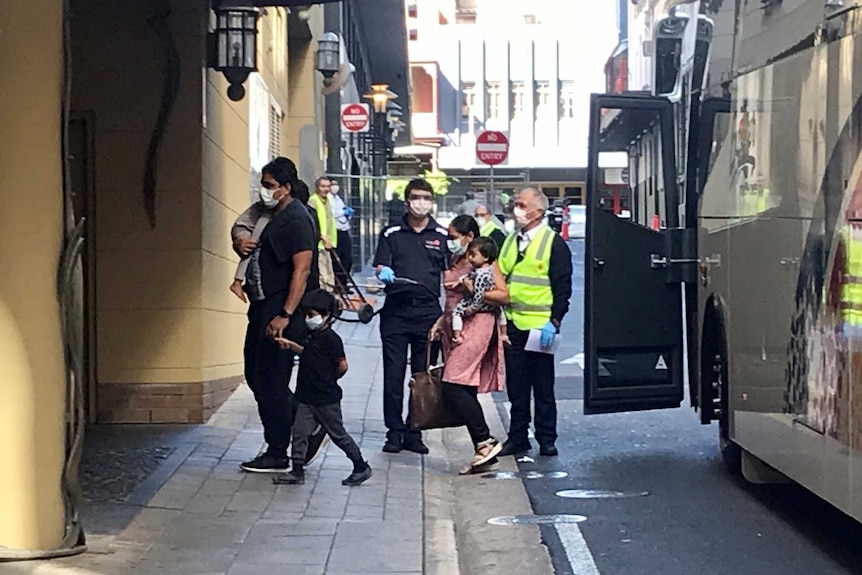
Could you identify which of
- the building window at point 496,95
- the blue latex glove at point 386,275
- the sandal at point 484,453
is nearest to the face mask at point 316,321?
the blue latex glove at point 386,275

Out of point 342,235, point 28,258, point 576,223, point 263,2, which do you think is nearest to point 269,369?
point 28,258

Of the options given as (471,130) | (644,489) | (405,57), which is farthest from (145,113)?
(471,130)

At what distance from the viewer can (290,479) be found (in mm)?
8656

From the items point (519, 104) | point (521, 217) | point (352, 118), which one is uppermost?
point (519, 104)

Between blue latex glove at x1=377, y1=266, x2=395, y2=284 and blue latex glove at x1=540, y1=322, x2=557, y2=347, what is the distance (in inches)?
44.5

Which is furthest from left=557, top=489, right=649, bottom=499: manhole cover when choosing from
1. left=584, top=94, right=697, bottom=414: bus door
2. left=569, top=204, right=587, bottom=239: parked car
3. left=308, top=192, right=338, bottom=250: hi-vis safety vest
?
left=569, top=204, right=587, bottom=239: parked car

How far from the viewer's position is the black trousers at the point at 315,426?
28.1 ft

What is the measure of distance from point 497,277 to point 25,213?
3.95 meters

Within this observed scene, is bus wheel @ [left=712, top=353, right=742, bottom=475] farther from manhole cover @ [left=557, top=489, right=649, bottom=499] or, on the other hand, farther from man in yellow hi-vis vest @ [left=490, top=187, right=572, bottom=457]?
man in yellow hi-vis vest @ [left=490, top=187, right=572, bottom=457]

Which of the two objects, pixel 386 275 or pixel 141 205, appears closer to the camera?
pixel 386 275

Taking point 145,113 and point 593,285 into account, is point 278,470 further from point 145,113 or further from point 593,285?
point 145,113

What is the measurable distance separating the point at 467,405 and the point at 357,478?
41.6 inches

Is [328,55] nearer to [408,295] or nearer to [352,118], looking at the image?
[352,118]

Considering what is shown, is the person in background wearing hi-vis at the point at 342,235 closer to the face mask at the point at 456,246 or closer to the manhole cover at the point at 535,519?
the face mask at the point at 456,246
